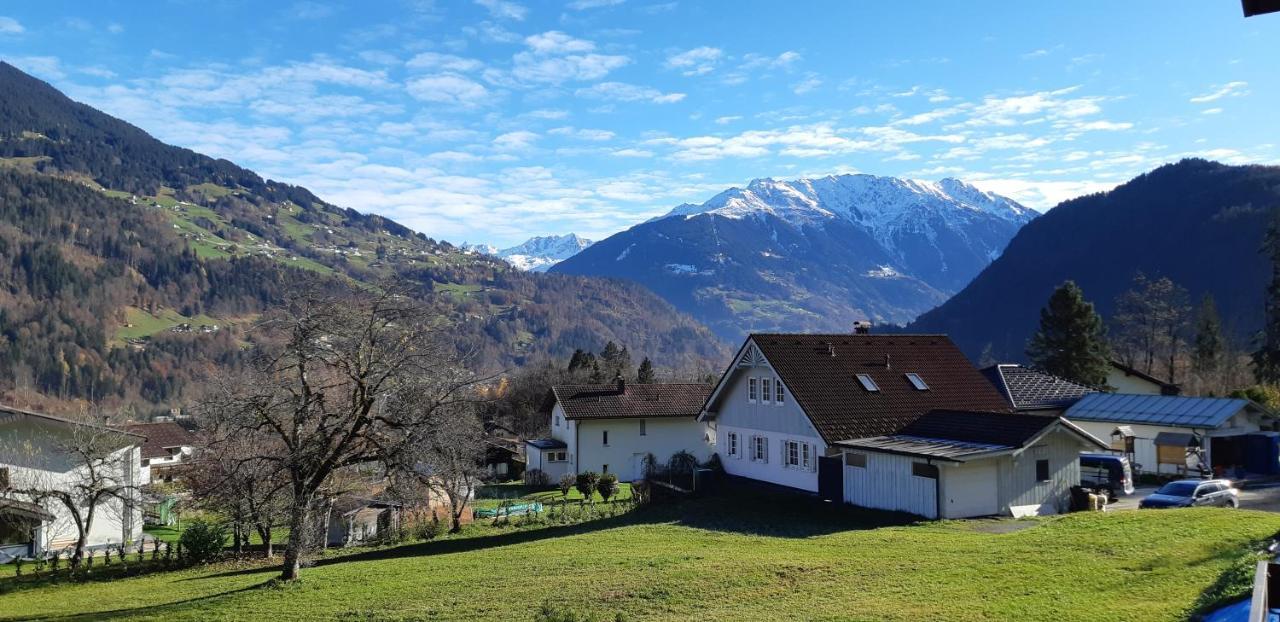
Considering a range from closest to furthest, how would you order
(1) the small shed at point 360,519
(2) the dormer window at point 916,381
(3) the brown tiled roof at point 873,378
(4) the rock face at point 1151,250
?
(3) the brown tiled roof at point 873,378
(2) the dormer window at point 916,381
(1) the small shed at point 360,519
(4) the rock face at point 1151,250

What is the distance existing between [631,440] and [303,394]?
37.2 meters

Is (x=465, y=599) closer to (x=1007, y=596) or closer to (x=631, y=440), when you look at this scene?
(x=1007, y=596)

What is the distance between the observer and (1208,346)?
68.3m

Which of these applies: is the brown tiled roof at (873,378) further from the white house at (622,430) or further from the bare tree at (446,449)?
the white house at (622,430)

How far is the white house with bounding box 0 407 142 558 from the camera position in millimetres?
34406

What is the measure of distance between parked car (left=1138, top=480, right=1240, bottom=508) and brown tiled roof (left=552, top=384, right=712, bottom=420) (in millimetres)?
29435

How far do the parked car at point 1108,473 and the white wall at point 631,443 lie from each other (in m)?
24.4


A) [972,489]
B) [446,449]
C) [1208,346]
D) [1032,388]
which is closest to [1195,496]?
[972,489]

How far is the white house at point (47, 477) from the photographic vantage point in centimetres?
3441

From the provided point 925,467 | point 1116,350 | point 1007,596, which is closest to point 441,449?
point 1007,596

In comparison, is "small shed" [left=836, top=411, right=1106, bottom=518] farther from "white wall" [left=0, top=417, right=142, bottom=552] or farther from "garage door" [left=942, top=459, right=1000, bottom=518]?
"white wall" [left=0, top=417, right=142, bottom=552]

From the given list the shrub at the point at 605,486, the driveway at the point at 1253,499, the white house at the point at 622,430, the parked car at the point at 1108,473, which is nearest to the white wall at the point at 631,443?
the white house at the point at 622,430

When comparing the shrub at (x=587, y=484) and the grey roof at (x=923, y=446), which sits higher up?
the grey roof at (x=923, y=446)

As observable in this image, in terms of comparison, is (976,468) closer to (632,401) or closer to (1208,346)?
(632,401)
